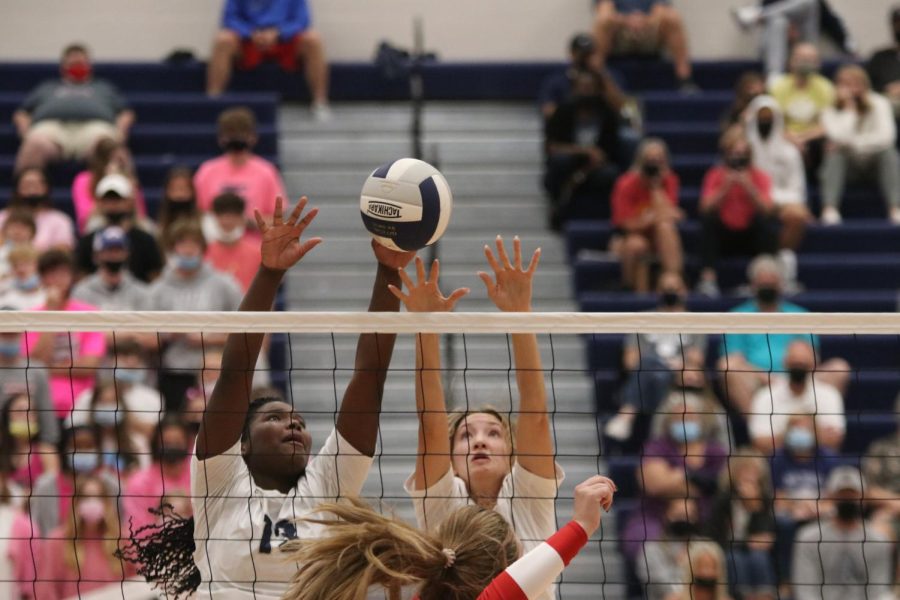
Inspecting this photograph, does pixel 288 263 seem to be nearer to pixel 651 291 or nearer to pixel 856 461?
pixel 856 461

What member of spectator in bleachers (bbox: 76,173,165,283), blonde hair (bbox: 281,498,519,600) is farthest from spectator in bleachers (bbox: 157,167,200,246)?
blonde hair (bbox: 281,498,519,600)

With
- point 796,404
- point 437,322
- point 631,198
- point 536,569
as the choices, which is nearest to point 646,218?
point 631,198

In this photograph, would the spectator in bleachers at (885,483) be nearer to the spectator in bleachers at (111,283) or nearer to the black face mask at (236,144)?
the spectator in bleachers at (111,283)

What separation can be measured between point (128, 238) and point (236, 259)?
2.52 ft

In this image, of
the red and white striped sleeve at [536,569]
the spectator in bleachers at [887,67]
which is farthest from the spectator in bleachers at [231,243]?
the red and white striped sleeve at [536,569]

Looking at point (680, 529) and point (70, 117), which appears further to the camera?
point (70, 117)

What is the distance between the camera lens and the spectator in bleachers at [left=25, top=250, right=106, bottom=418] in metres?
10.3

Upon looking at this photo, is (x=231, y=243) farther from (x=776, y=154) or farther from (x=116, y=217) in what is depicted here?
(x=776, y=154)

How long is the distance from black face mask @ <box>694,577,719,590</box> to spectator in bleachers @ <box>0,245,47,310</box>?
15.3 ft

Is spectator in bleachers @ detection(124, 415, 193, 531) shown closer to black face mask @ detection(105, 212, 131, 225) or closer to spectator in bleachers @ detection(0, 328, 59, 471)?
spectator in bleachers @ detection(0, 328, 59, 471)

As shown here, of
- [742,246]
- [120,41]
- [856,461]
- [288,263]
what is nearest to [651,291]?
[742,246]

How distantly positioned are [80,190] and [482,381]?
3.42 m

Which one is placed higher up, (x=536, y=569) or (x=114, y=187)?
(x=114, y=187)

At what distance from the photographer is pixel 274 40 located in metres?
14.3
